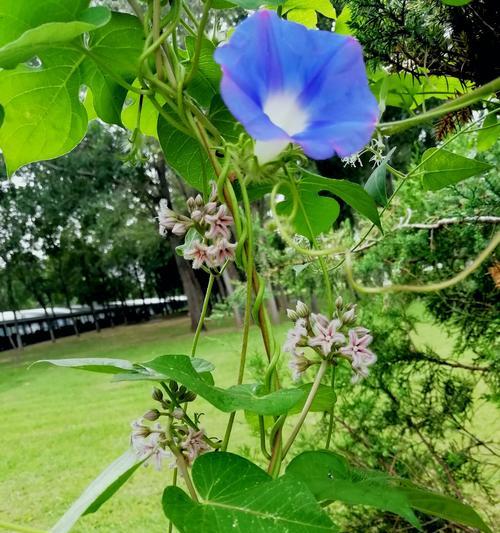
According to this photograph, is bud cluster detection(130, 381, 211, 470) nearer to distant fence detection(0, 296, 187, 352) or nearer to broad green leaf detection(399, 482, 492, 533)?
broad green leaf detection(399, 482, 492, 533)

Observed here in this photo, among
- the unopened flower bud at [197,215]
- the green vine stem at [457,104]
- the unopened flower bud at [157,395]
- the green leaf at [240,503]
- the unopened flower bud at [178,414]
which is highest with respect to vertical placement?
the green vine stem at [457,104]

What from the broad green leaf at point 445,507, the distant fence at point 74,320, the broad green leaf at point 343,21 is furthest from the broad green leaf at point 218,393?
the distant fence at point 74,320

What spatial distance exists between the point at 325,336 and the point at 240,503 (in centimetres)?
9

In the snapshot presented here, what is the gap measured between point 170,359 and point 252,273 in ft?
0.21

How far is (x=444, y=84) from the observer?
1.92ft

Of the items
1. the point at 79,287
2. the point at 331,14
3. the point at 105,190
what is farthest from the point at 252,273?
the point at 79,287

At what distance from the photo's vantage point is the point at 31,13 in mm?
326

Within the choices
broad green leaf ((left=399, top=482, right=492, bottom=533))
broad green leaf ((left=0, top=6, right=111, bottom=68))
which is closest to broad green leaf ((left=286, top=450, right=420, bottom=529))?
broad green leaf ((left=399, top=482, right=492, bottom=533))

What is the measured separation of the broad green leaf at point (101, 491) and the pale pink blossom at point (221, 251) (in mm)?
105

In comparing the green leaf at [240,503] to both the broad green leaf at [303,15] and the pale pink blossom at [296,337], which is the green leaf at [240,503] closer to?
the pale pink blossom at [296,337]

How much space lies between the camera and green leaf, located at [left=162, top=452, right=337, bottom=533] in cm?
24

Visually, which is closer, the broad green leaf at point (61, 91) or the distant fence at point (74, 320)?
the broad green leaf at point (61, 91)

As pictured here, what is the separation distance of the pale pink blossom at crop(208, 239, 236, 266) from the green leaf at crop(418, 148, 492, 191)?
204 mm

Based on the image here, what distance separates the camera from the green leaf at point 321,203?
1.23 feet
